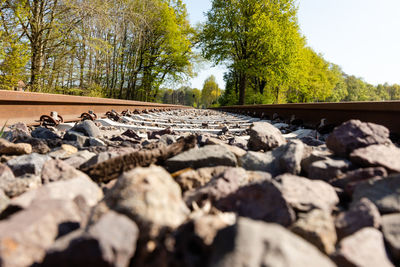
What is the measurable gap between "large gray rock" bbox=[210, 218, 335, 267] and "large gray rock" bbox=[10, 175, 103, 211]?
661mm

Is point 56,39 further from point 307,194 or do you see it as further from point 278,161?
point 307,194

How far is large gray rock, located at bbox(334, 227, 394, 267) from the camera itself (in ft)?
2.64

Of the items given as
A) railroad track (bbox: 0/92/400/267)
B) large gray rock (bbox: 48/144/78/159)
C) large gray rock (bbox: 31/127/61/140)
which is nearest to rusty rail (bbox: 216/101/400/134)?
railroad track (bbox: 0/92/400/267)

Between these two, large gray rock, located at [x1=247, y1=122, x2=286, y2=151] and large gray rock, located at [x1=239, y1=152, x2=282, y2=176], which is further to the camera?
large gray rock, located at [x1=247, y1=122, x2=286, y2=151]

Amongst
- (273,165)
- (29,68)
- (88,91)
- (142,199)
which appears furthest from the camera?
Answer: (88,91)

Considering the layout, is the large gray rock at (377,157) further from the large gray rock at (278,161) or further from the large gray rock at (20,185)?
the large gray rock at (20,185)

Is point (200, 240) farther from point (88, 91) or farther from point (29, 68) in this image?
point (88, 91)

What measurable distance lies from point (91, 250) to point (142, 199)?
24 centimetres

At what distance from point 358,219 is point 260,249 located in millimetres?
553

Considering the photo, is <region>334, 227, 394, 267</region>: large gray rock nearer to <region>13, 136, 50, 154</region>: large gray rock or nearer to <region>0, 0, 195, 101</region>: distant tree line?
<region>13, 136, 50, 154</region>: large gray rock

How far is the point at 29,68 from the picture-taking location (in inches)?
335

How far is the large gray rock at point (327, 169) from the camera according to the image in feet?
4.64

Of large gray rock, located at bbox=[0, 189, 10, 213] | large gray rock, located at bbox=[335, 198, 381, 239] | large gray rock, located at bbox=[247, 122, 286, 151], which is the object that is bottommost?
large gray rock, located at bbox=[0, 189, 10, 213]

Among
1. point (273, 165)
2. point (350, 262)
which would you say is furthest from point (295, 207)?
point (273, 165)
